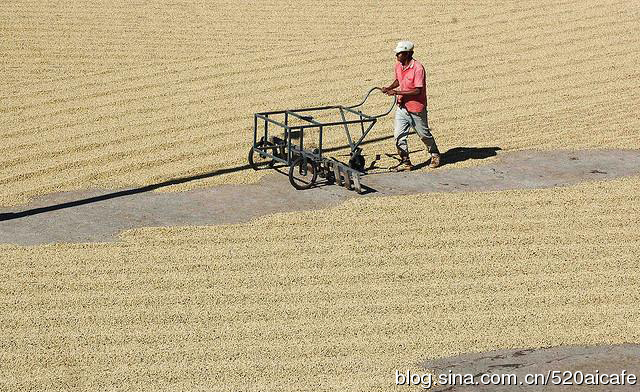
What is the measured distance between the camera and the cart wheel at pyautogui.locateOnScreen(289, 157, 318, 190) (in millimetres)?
12703

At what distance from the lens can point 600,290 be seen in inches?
385

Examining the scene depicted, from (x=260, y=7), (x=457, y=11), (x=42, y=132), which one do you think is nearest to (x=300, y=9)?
(x=260, y=7)

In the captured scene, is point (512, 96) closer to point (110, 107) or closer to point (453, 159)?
point (453, 159)

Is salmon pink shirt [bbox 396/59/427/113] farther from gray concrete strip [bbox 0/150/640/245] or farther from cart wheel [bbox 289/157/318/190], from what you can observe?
cart wheel [bbox 289/157/318/190]

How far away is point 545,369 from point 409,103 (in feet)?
18.8

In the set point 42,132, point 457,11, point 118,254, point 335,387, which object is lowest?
point 335,387

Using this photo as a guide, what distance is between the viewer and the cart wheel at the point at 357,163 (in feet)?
43.4

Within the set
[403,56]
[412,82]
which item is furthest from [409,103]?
[403,56]

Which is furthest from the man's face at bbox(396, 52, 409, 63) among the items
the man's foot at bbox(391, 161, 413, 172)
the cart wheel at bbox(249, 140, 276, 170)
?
the cart wheel at bbox(249, 140, 276, 170)

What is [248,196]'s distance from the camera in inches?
492

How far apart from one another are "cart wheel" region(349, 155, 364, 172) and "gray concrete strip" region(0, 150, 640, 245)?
150 mm

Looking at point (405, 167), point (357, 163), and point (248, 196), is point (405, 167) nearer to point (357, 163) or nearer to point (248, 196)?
point (357, 163)

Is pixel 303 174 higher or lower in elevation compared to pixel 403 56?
lower

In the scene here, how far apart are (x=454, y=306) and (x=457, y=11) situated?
12243 millimetres
